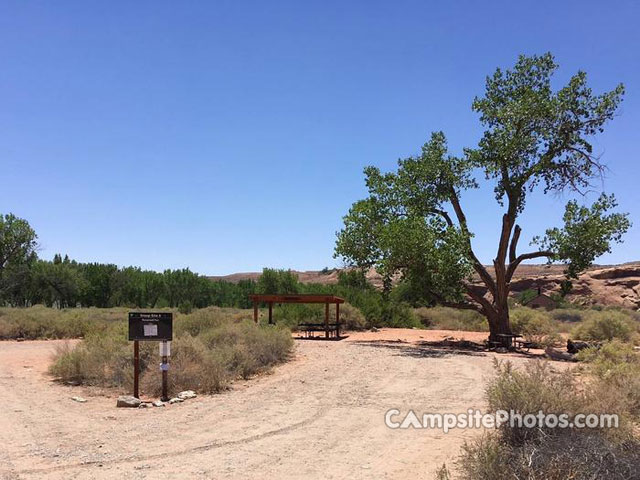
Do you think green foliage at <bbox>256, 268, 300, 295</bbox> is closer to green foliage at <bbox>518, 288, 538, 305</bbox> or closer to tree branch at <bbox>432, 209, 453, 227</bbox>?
green foliage at <bbox>518, 288, 538, 305</bbox>

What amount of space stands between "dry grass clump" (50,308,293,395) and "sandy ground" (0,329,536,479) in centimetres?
61

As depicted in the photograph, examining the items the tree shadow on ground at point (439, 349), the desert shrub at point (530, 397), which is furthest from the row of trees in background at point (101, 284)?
the desert shrub at point (530, 397)

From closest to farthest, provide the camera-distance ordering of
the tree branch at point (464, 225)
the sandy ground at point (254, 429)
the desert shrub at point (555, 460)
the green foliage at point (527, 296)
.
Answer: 1. the desert shrub at point (555, 460)
2. the sandy ground at point (254, 429)
3. the tree branch at point (464, 225)
4. the green foliage at point (527, 296)

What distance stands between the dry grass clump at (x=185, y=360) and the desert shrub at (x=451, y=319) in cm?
2052

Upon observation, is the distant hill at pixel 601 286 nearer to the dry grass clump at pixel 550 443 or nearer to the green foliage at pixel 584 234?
the green foliage at pixel 584 234

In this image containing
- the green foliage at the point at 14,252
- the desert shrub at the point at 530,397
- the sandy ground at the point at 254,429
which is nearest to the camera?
the desert shrub at the point at 530,397

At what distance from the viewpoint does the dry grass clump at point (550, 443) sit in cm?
526

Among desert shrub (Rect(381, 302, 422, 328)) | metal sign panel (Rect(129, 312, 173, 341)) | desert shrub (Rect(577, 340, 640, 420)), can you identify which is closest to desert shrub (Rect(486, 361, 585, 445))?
desert shrub (Rect(577, 340, 640, 420))

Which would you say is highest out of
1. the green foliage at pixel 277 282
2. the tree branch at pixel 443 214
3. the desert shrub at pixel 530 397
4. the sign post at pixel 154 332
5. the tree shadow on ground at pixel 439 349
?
the tree branch at pixel 443 214

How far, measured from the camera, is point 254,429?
884 cm

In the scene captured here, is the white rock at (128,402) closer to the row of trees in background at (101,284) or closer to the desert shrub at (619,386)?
the desert shrub at (619,386)

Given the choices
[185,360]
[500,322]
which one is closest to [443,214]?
[500,322]

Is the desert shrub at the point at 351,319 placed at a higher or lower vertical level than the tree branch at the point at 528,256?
lower

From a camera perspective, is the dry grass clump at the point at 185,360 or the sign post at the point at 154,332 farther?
the dry grass clump at the point at 185,360
